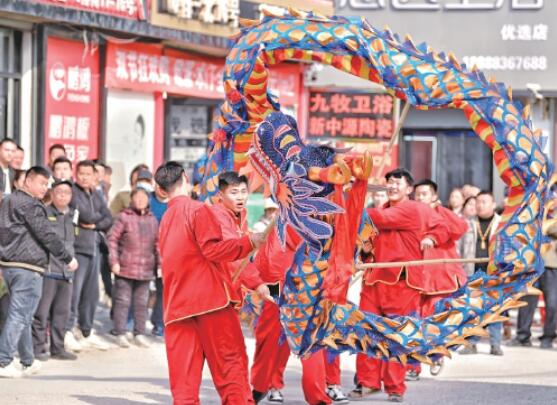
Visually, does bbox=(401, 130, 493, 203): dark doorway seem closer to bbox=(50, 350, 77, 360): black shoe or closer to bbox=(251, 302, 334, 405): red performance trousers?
bbox=(50, 350, 77, 360): black shoe

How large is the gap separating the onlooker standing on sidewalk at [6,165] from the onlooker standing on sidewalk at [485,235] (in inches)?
200

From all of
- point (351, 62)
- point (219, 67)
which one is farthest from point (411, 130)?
point (351, 62)

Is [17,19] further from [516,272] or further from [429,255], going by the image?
[516,272]

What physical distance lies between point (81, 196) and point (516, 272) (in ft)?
19.3

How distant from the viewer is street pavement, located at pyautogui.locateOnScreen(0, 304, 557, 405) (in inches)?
452

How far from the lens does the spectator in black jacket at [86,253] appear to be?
14195mm

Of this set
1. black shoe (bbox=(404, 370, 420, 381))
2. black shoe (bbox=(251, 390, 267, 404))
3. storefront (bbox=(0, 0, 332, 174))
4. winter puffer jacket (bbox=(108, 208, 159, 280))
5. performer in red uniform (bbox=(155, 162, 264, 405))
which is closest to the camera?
performer in red uniform (bbox=(155, 162, 264, 405))

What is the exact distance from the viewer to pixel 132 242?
14.7 metres

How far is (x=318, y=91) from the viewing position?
25.7 meters

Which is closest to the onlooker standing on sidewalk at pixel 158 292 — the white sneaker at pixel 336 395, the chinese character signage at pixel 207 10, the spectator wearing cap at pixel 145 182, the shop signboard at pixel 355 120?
the spectator wearing cap at pixel 145 182

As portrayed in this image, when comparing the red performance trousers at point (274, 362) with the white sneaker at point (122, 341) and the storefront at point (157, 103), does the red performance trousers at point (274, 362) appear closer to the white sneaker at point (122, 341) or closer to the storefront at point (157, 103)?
the white sneaker at point (122, 341)

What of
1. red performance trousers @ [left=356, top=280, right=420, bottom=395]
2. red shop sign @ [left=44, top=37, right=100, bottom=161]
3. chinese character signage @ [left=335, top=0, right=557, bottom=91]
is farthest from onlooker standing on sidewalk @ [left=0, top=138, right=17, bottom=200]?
chinese character signage @ [left=335, top=0, right=557, bottom=91]

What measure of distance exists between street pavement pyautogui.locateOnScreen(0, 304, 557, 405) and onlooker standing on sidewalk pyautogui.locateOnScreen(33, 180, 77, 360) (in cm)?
22

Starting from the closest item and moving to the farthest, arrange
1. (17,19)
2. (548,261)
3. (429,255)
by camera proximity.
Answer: (429,255)
(548,261)
(17,19)
